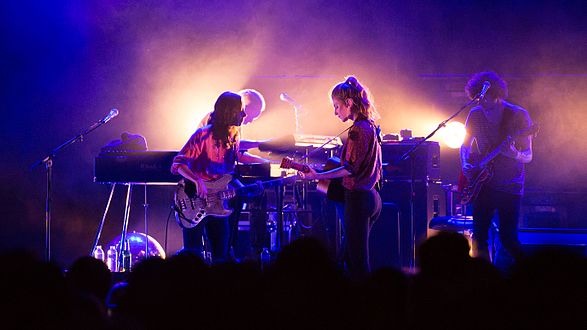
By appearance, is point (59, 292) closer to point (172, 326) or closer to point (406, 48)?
point (172, 326)

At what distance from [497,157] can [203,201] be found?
2.91 meters

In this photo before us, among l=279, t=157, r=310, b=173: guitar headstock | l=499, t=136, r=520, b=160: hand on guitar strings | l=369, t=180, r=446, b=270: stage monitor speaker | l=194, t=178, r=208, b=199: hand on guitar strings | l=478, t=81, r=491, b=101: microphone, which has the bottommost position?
l=369, t=180, r=446, b=270: stage monitor speaker

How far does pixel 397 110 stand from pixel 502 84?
4.91 metres

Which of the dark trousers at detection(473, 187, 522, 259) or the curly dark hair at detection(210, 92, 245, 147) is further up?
the curly dark hair at detection(210, 92, 245, 147)

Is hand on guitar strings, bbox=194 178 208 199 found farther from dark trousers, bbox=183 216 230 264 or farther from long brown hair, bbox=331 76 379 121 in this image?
long brown hair, bbox=331 76 379 121

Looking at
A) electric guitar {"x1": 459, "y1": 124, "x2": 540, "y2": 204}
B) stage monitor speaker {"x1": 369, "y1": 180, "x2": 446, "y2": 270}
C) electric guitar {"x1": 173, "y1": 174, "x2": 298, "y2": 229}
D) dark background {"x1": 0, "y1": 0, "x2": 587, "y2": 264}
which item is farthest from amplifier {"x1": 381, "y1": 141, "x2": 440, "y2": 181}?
dark background {"x1": 0, "y1": 0, "x2": 587, "y2": 264}

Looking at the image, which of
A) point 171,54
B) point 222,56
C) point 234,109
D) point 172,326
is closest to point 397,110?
point 222,56

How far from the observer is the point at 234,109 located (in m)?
6.23

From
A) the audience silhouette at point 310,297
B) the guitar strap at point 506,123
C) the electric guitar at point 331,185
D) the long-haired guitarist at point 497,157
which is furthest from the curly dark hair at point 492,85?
the audience silhouette at point 310,297

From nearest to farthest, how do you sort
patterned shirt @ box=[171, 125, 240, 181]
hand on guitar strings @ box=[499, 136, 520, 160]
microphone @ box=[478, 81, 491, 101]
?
patterned shirt @ box=[171, 125, 240, 181]
hand on guitar strings @ box=[499, 136, 520, 160]
microphone @ box=[478, 81, 491, 101]

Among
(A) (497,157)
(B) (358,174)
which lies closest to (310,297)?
(B) (358,174)

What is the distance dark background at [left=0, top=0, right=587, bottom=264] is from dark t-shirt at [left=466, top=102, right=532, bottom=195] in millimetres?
4528

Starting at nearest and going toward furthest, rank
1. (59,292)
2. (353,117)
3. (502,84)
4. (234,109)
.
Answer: (59,292)
(353,117)
(234,109)
(502,84)

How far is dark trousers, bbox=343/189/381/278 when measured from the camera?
17.5 ft
